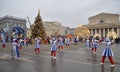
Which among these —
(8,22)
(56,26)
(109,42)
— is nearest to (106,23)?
(56,26)

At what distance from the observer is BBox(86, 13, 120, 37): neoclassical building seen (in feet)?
340

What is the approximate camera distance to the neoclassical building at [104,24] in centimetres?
10369

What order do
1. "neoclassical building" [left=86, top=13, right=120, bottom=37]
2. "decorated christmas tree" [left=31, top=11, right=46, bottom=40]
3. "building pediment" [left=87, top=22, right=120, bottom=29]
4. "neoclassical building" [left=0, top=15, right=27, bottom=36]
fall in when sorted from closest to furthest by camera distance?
"decorated christmas tree" [left=31, top=11, right=46, bottom=40], "neoclassical building" [left=0, top=15, right=27, bottom=36], "building pediment" [left=87, top=22, right=120, bottom=29], "neoclassical building" [left=86, top=13, right=120, bottom=37]

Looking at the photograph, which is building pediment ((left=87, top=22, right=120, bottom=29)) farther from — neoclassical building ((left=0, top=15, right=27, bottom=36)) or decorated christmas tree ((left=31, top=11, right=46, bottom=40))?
decorated christmas tree ((left=31, top=11, right=46, bottom=40))

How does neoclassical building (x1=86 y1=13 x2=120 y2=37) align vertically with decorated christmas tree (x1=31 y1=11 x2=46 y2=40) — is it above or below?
above

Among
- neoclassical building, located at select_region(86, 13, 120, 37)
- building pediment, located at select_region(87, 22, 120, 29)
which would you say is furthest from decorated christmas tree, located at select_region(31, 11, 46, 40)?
building pediment, located at select_region(87, 22, 120, 29)

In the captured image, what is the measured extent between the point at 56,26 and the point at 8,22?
195 feet

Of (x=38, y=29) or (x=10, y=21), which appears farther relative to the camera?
(x=10, y=21)

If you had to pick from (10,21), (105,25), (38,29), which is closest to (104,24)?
(105,25)

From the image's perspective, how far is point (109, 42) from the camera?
12172 mm

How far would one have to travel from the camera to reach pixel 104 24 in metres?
107

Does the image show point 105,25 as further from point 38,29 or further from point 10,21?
point 38,29

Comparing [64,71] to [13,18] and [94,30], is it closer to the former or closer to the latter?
[13,18]

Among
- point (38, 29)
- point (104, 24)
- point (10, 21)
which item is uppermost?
point (104, 24)
